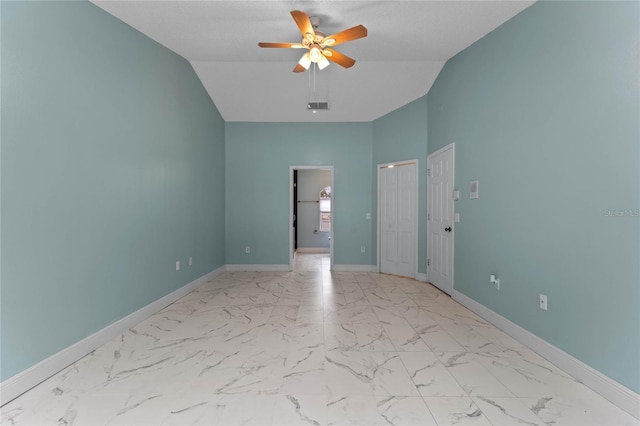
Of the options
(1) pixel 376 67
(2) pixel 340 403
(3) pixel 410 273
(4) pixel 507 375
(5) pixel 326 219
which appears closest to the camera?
(2) pixel 340 403

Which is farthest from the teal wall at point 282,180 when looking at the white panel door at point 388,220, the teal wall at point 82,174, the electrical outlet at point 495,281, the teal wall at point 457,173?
the electrical outlet at point 495,281

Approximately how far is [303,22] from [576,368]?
3454 millimetres

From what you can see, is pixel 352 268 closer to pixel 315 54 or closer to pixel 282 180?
pixel 282 180

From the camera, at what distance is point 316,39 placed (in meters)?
2.80

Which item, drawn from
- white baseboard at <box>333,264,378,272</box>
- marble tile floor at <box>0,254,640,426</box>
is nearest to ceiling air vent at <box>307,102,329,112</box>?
white baseboard at <box>333,264,378,272</box>

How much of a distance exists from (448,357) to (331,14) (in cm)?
330

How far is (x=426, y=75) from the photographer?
14.1 ft

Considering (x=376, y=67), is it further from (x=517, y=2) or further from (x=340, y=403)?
(x=340, y=403)

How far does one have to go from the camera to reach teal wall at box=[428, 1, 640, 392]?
5.88ft

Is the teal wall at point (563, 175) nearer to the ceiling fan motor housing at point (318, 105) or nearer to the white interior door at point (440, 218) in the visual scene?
the white interior door at point (440, 218)

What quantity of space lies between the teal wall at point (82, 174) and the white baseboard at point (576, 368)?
3.72 metres

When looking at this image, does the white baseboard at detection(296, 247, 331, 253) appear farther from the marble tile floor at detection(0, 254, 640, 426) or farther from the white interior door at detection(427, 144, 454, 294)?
the marble tile floor at detection(0, 254, 640, 426)

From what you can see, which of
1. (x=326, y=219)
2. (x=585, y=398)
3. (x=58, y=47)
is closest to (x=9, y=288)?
(x=58, y=47)

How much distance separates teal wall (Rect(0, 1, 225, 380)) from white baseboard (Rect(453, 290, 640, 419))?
372cm
